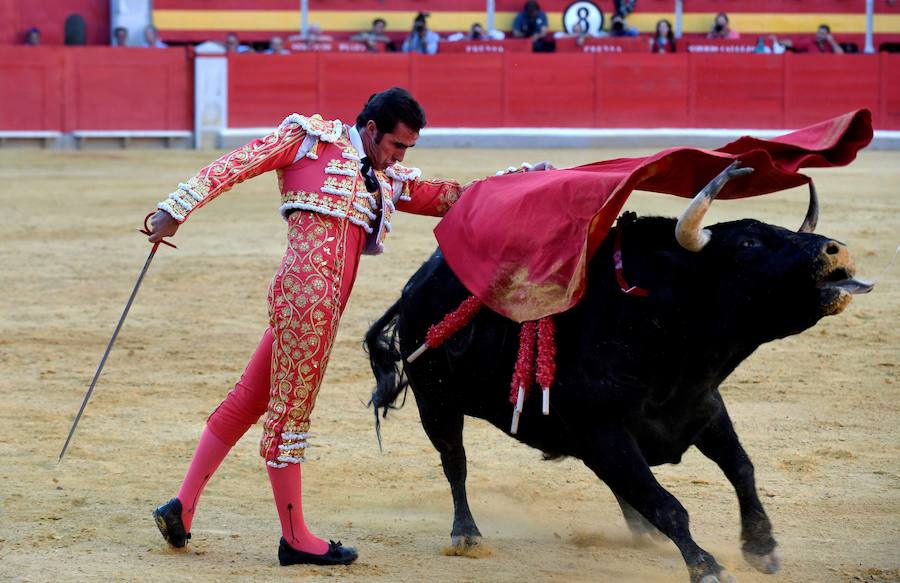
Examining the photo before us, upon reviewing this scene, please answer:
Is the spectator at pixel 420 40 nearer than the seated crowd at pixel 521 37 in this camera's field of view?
Answer: No

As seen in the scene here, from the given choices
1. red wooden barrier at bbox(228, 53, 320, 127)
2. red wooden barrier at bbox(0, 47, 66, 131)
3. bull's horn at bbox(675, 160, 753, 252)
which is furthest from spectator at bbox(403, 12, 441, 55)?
bull's horn at bbox(675, 160, 753, 252)

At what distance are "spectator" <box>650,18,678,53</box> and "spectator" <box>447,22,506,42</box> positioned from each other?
1.74 metres

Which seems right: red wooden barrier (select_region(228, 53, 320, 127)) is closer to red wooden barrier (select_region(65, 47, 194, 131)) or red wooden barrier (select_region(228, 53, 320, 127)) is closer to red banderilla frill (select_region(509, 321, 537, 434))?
red wooden barrier (select_region(65, 47, 194, 131))

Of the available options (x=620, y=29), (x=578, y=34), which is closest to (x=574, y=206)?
(x=578, y=34)

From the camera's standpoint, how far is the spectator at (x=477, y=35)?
1480cm

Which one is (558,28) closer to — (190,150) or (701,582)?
(190,150)

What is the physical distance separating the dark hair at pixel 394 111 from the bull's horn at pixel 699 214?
2.09ft

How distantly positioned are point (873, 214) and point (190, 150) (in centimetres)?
769

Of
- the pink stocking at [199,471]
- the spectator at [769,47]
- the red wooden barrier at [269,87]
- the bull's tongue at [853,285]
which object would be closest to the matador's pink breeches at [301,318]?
the pink stocking at [199,471]

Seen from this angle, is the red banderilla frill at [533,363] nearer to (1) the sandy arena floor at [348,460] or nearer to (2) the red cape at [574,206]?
(2) the red cape at [574,206]

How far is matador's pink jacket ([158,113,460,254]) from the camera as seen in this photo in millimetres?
2916

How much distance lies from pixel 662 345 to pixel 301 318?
81 cm

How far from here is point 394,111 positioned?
9.69 feet

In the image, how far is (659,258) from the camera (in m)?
2.89
